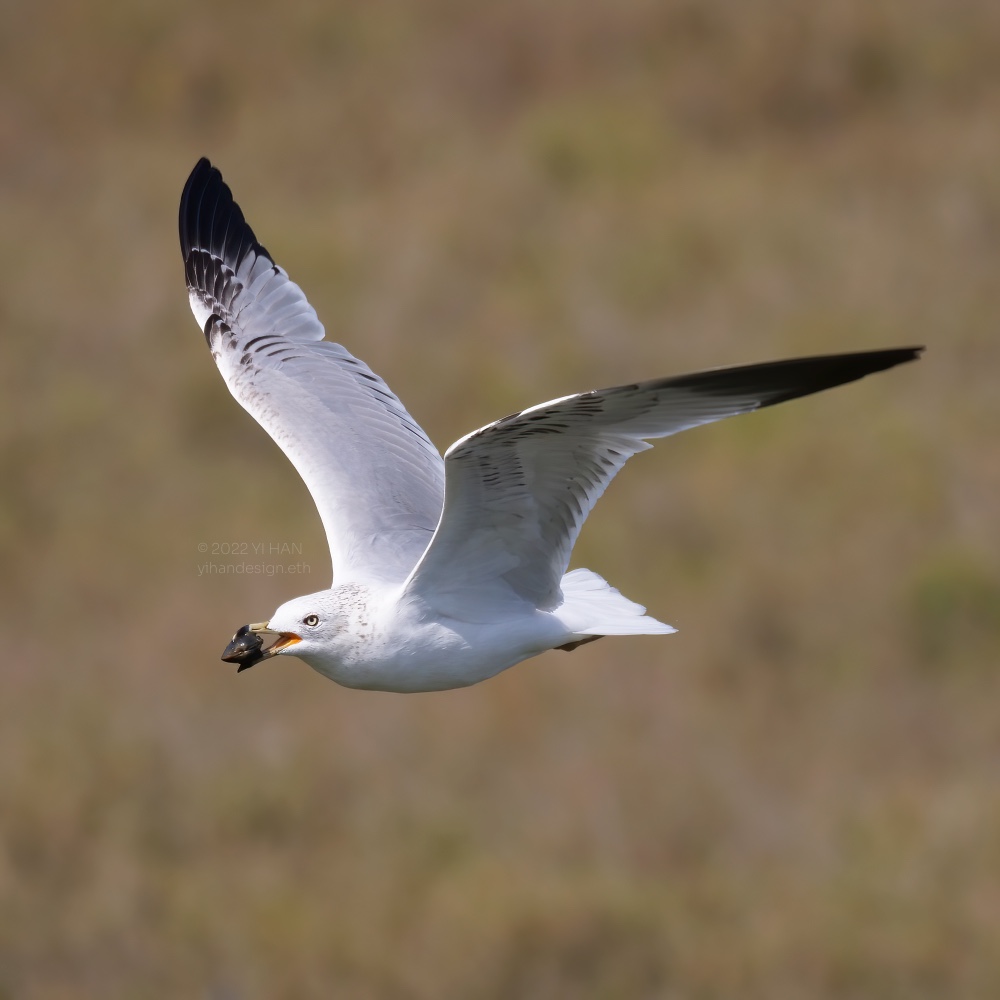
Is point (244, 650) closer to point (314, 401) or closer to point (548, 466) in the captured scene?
point (548, 466)

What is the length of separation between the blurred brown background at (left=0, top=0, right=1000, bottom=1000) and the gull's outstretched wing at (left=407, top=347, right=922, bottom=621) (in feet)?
24.8

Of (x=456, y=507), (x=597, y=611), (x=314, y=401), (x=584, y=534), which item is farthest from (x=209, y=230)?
(x=584, y=534)

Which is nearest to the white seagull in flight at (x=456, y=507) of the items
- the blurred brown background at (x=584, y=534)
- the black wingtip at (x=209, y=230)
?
the black wingtip at (x=209, y=230)

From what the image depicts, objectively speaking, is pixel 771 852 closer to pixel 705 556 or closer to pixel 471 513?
pixel 705 556

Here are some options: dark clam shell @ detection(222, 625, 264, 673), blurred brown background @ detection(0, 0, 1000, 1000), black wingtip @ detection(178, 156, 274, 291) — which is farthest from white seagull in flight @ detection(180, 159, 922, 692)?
blurred brown background @ detection(0, 0, 1000, 1000)

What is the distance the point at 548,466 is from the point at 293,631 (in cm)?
110

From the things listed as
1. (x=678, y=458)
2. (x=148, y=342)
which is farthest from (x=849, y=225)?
(x=148, y=342)

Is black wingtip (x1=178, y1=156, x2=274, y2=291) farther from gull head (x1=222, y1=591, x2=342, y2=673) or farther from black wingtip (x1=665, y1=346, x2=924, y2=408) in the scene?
black wingtip (x1=665, y1=346, x2=924, y2=408)

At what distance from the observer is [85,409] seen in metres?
20.7

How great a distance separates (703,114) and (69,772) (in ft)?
40.3

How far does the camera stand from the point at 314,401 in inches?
321

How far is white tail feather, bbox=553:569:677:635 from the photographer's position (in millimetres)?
6630

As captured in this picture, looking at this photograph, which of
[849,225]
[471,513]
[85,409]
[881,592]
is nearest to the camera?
[471,513]

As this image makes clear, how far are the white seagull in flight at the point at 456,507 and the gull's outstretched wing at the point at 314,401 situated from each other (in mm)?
10
